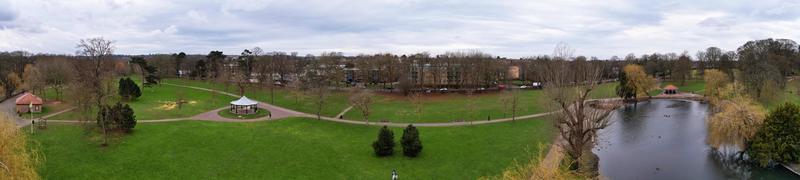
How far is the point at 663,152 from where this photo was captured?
39062mm

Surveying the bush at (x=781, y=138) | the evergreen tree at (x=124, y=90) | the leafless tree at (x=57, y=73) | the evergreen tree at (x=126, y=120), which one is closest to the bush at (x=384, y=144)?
the evergreen tree at (x=126, y=120)

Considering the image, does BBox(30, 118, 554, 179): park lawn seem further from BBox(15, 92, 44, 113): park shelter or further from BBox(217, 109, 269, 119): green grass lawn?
BBox(15, 92, 44, 113): park shelter

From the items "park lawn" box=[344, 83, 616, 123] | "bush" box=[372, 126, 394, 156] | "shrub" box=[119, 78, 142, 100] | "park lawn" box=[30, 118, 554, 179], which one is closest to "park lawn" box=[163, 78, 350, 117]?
"park lawn" box=[344, 83, 616, 123]

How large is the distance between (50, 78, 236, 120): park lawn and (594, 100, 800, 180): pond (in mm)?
41526

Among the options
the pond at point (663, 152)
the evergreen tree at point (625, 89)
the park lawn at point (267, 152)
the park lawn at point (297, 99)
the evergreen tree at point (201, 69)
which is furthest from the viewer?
the evergreen tree at point (201, 69)

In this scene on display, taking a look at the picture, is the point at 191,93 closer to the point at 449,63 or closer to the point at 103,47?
the point at 103,47

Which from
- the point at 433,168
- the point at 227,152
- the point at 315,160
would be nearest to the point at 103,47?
the point at 227,152

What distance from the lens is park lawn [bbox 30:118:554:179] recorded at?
30.0 m

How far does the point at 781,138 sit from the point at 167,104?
61048 mm

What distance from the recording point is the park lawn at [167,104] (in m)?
49.0

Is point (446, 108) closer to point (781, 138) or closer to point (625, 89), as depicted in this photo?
point (625, 89)

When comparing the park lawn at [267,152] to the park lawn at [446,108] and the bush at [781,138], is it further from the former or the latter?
the bush at [781,138]

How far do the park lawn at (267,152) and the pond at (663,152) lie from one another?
5.93m

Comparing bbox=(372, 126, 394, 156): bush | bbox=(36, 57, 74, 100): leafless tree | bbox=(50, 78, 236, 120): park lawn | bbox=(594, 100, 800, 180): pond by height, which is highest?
bbox=(36, 57, 74, 100): leafless tree
